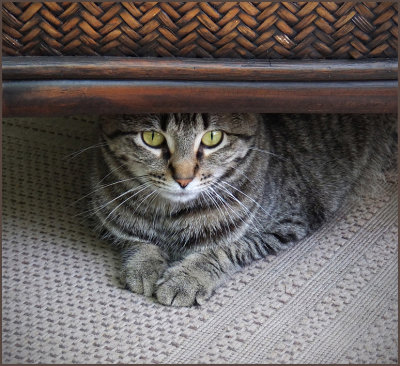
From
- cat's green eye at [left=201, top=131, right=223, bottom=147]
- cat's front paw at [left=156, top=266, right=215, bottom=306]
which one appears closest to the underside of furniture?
cat's green eye at [left=201, top=131, right=223, bottom=147]

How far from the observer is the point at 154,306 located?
1.29 m

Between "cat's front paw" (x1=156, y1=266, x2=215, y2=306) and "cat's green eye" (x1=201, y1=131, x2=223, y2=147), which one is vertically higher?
"cat's green eye" (x1=201, y1=131, x2=223, y2=147)

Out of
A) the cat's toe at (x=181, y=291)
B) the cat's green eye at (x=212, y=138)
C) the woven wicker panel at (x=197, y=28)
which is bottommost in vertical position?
the cat's toe at (x=181, y=291)

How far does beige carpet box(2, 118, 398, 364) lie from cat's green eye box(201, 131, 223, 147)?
0.92 ft

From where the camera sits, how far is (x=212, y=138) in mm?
1320

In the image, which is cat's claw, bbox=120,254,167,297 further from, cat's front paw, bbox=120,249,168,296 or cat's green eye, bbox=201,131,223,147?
cat's green eye, bbox=201,131,223,147

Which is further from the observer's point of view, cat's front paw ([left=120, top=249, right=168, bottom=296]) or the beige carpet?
cat's front paw ([left=120, top=249, right=168, bottom=296])

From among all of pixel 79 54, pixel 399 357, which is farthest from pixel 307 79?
pixel 399 357

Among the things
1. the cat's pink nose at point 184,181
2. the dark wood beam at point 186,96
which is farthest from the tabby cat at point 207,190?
the dark wood beam at point 186,96

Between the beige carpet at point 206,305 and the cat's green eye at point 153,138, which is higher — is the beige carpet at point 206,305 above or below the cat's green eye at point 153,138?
below

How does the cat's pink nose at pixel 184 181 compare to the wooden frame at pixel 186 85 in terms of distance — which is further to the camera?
the cat's pink nose at pixel 184 181

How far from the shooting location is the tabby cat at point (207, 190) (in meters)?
1.30

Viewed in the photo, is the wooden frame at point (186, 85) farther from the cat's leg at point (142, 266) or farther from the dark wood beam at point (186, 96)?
the cat's leg at point (142, 266)

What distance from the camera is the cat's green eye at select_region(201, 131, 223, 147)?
131cm
